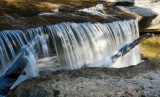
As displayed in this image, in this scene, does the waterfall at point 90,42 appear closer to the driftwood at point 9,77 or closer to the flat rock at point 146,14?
the flat rock at point 146,14

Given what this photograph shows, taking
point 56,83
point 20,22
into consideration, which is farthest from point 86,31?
point 56,83

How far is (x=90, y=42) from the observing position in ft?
27.9

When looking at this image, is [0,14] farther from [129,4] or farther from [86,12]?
[129,4]

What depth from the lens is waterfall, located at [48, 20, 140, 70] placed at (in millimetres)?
7625

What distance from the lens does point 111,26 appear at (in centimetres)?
941

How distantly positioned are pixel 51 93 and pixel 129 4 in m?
9.45

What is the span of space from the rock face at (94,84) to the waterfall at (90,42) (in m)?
3.01

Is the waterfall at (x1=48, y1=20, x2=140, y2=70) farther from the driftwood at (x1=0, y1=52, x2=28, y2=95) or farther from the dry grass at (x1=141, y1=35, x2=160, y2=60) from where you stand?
the driftwood at (x1=0, y1=52, x2=28, y2=95)

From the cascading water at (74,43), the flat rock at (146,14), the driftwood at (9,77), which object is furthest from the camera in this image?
the flat rock at (146,14)

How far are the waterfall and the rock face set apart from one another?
301 centimetres

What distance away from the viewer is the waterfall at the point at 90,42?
7.62 meters

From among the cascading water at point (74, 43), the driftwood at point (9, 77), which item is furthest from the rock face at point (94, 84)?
the cascading water at point (74, 43)

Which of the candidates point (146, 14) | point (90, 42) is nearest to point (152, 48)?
point (146, 14)

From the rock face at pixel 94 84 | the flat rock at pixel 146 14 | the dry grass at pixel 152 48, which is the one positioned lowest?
the dry grass at pixel 152 48
